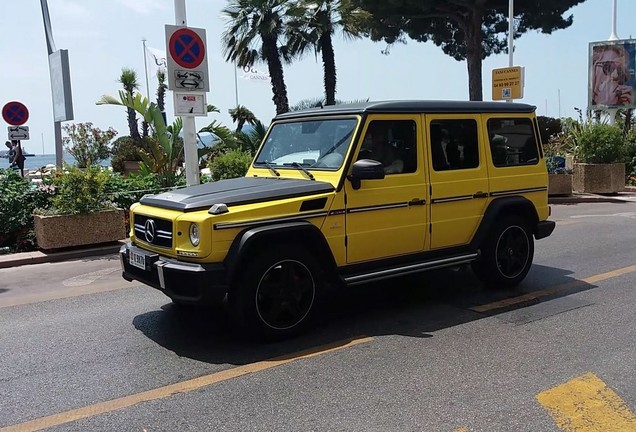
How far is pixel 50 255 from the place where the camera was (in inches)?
360

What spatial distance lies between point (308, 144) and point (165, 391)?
8.93ft

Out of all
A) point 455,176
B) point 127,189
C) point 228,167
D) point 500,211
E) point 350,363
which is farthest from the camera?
point 228,167

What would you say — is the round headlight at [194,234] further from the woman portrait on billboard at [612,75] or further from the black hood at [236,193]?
the woman portrait on billboard at [612,75]

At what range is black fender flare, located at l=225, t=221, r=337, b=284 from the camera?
4578 millimetres

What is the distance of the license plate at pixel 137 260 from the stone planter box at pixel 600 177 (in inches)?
609

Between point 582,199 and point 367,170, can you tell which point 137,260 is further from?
point 582,199

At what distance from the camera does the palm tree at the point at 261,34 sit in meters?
23.0

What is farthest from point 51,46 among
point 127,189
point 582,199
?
point 582,199

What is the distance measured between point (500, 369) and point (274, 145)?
10.5 feet

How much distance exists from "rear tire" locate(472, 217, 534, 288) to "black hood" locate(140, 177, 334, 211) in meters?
2.20

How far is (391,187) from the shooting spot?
18.0 feet

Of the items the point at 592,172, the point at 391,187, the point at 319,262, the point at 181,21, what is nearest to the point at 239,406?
the point at 319,262

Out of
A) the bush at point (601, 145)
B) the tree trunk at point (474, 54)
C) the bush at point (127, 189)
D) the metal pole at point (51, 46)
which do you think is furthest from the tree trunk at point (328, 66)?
the bush at point (127, 189)

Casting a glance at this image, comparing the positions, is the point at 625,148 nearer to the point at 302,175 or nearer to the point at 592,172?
the point at 592,172
